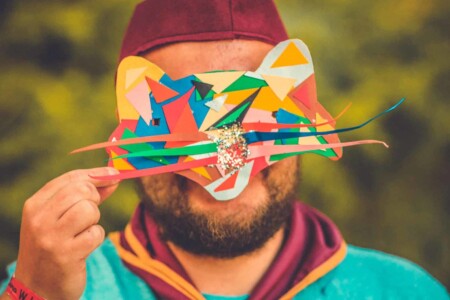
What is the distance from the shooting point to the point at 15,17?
5.94 feet

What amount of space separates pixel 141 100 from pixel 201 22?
260 millimetres

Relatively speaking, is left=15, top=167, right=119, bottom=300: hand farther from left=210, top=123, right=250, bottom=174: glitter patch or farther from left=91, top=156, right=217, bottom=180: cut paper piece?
left=210, top=123, right=250, bottom=174: glitter patch

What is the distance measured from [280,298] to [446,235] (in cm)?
108

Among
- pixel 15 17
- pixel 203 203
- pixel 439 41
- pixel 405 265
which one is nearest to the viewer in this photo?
pixel 203 203

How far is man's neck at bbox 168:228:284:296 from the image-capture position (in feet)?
4.22

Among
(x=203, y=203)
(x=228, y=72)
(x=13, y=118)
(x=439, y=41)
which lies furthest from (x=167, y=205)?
(x=439, y=41)

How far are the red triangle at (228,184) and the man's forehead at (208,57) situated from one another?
275 millimetres

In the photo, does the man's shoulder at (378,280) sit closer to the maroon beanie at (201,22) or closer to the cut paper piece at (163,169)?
the cut paper piece at (163,169)

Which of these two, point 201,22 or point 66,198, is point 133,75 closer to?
point 201,22

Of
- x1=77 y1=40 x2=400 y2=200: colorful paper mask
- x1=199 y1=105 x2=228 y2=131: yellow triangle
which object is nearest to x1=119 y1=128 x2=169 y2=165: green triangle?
x1=77 y1=40 x2=400 y2=200: colorful paper mask

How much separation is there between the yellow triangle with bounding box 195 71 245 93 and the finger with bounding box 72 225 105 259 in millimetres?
392

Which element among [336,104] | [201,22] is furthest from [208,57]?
[336,104]

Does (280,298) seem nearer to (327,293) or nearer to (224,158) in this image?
(327,293)

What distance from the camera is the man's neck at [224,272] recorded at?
50.6 inches
